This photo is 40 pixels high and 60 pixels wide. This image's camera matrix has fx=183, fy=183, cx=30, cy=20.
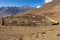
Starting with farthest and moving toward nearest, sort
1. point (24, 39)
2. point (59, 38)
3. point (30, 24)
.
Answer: point (30, 24), point (24, 39), point (59, 38)

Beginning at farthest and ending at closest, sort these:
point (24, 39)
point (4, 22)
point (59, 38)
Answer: point (4, 22) → point (24, 39) → point (59, 38)

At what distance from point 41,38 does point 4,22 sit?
23.6ft

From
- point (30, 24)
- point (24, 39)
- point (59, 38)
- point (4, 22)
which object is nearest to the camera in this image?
point (59, 38)

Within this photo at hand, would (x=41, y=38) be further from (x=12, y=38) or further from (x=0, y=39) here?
(x=0, y=39)

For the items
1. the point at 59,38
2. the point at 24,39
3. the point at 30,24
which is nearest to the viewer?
the point at 59,38

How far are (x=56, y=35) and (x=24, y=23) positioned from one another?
5.88 meters

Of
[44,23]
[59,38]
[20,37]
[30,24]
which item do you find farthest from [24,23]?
[59,38]

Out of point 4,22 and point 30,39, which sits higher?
point 4,22

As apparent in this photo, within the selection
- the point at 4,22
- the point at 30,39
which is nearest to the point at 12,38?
the point at 30,39

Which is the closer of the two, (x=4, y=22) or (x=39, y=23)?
(x=39, y=23)

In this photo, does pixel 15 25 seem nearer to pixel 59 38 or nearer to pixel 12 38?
pixel 12 38

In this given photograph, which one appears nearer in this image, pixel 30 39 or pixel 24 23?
pixel 30 39

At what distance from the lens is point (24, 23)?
601 inches

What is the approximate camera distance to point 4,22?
16172mm
